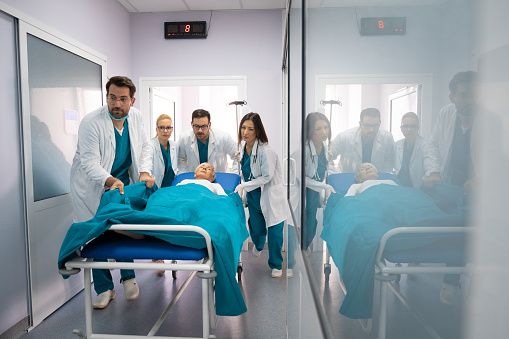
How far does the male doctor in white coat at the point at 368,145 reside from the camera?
0.98 feet

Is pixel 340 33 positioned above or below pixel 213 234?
above

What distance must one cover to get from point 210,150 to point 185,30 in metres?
1.61

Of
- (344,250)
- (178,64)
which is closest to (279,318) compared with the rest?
(344,250)

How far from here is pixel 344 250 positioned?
50cm

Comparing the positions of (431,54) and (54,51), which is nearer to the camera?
(431,54)

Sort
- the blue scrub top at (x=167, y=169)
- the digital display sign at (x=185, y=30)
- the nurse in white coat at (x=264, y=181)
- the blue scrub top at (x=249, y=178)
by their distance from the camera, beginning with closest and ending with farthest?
the nurse in white coat at (x=264, y=181) → the blue scrub top at (x=249, y=178) → the blue scrub top at (x=167, y=169) → the digital display sign at (x=185, y=30)

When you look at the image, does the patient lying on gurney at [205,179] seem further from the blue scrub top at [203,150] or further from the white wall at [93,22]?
the white wall at [93,22]

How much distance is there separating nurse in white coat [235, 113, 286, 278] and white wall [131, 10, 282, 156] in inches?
35.3

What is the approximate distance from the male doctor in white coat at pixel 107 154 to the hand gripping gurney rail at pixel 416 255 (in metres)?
2.31

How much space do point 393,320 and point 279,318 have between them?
7.99ft

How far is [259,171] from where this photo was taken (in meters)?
3.32

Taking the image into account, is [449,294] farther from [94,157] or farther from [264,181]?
[264,181]

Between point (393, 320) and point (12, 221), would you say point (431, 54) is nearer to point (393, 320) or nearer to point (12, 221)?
point (393, 320)

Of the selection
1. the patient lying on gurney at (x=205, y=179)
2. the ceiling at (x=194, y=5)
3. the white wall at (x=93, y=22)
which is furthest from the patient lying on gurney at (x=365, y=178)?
the ceiling at (x=194, y=5)
